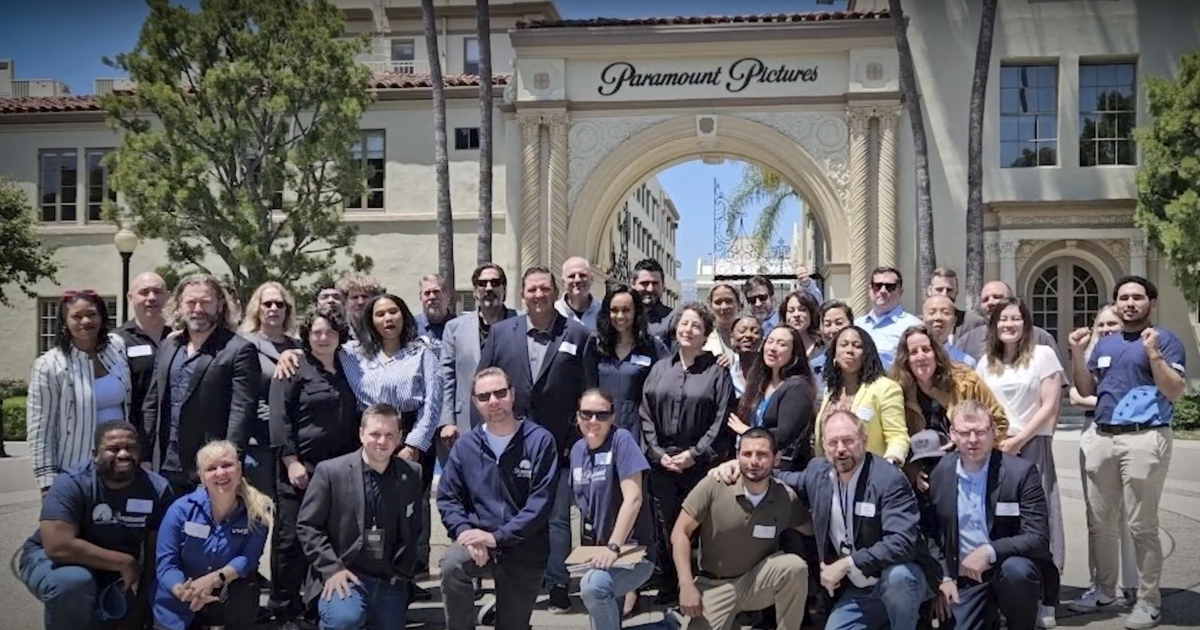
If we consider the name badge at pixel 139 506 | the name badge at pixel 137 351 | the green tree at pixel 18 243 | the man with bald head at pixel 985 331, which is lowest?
the name badge at pixel 139 506

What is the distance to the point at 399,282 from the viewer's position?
886 inches

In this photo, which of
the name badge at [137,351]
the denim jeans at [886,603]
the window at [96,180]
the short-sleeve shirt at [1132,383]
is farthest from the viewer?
the window at [96,180]

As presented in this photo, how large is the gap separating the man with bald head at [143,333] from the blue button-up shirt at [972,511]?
459cm

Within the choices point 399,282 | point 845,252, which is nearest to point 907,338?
point 845,252

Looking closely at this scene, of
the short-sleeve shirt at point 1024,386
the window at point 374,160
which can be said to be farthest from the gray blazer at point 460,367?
the window at point 374,160

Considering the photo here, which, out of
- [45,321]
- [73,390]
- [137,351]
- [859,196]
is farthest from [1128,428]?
[45,321]

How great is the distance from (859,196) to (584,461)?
591 inches

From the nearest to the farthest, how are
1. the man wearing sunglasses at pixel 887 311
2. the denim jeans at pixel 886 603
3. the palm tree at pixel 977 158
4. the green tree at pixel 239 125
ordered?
1. the denim jeans at pixel 886 603
2. the man wearing sunglasses at pixel 887 311
3. the green tree at pixel 239 125
4. the palm tree at pixel 977 158

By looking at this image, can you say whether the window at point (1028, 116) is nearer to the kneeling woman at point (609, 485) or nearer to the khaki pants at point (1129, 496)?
the khaki pants at point (1129, 496)

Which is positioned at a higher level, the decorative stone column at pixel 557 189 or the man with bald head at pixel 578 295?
the decorative stone column at pixel 557 189

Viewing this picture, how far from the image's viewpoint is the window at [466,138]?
882 inches

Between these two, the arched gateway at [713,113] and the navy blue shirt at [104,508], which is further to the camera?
the arched gateway at [713,113]

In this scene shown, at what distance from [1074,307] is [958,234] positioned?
275 centimetres

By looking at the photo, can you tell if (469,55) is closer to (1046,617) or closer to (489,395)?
(489,395)
